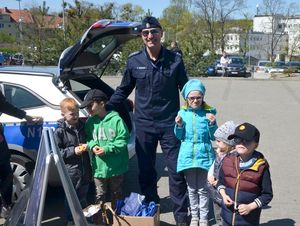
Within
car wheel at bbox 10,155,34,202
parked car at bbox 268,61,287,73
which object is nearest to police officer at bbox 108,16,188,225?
car wheel at bbox 10,155,34,202

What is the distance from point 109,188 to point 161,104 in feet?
3.29

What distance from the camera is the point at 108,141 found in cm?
445

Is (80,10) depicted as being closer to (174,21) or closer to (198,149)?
(198,149)

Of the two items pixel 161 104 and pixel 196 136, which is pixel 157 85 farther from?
pixel 196 136

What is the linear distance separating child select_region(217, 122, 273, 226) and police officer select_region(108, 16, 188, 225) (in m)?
1.04

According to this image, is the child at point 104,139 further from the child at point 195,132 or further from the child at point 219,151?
the child at point 219,151

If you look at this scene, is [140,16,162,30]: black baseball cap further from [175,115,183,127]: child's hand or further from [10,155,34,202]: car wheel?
[10,155,34,202]: car wheel

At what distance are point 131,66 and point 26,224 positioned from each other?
95.4 inches

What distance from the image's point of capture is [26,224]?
8.58ft

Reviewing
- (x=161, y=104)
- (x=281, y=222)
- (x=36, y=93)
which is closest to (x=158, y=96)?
(x=161, y=104)

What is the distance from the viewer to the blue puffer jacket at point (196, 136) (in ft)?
14.6

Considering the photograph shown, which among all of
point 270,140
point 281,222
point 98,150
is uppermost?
point 98,150

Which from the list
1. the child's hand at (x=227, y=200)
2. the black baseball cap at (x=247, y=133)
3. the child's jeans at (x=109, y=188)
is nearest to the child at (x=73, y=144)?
the child's jeans at (x=109, y=188)

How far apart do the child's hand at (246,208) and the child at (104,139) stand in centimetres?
135
